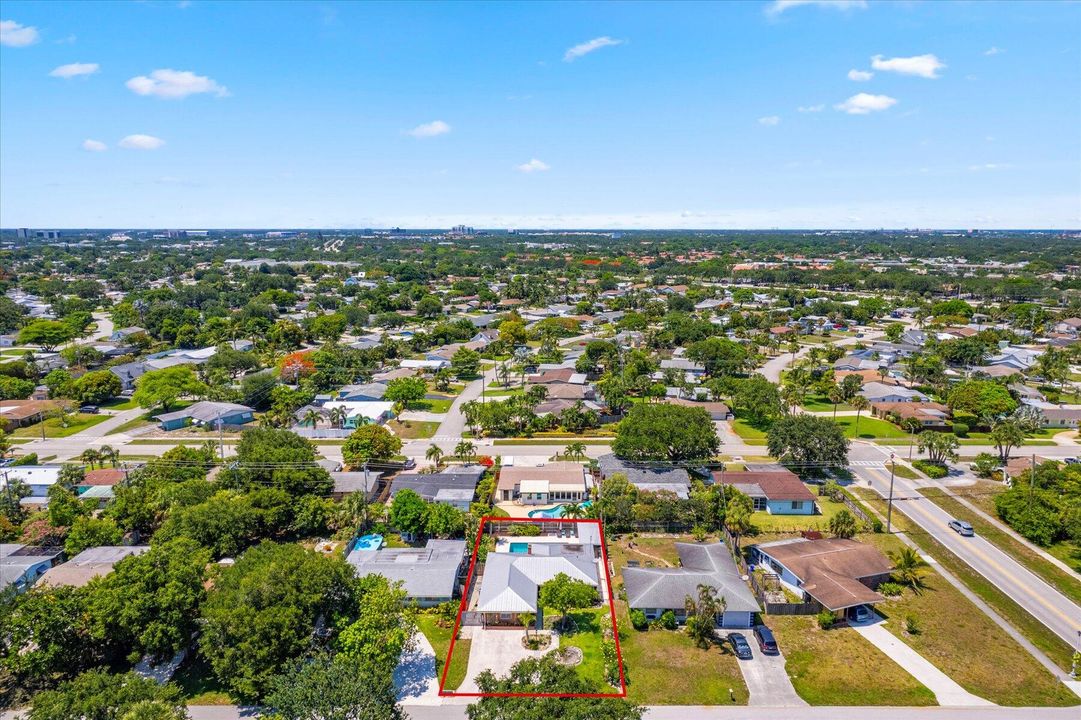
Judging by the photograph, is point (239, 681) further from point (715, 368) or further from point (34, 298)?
point (34, 298)

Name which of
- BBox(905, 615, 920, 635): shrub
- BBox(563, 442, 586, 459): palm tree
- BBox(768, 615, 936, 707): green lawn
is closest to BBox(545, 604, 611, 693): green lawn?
BBox(768, 615, 936, 707): green lawn

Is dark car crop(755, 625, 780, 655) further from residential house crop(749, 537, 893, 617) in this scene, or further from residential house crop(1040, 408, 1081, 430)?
residential house crop(1040, 408, 1081, 430)

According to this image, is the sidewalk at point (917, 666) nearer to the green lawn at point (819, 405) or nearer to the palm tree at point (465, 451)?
the palm tree at point (465, 451)

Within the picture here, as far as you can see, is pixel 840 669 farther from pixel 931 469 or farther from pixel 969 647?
pixel 931 469

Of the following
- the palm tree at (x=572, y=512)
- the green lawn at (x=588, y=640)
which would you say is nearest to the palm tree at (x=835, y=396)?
the palm tree at (x=572, y=512)

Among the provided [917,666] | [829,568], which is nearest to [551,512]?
[829,568]
